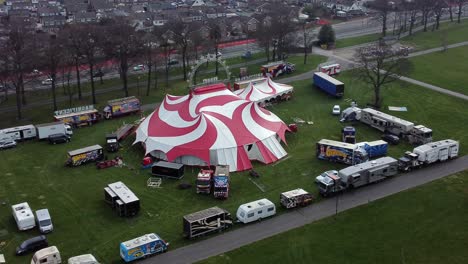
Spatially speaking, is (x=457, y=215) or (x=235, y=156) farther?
(x=235, y=156)

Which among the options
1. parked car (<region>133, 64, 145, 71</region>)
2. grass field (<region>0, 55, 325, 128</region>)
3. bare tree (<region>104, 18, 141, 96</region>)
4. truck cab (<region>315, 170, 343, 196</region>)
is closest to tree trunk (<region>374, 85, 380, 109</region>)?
grass field (<region>0, 55, 325, 128</region>)

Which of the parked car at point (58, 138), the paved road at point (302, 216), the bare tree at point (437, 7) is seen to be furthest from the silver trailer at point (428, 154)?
the bare tree at point (437, 7)

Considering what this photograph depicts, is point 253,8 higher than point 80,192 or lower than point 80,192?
higher

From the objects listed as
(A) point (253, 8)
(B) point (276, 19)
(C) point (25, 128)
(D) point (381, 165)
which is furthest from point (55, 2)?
(D) point (381, 165)

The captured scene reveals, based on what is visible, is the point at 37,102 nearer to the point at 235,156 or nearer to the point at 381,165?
the point at 235,156

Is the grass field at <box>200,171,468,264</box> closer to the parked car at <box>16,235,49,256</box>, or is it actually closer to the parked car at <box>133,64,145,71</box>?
the parked car at <box>16,235,49,256</box>

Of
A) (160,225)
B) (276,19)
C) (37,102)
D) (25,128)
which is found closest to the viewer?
(160,225)

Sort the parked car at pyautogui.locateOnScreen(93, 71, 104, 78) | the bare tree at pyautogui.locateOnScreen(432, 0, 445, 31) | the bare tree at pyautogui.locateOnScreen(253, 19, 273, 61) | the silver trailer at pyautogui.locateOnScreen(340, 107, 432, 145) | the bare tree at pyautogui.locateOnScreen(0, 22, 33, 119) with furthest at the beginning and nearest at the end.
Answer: the bare tree at pyautogui.locateOnScreen(432, 0, 445, 31)
the bare tree at pyautogui.locateOnScreen(253, 19, 273, 61)
the parked car at pyautogui.locateOnScreen(93, 71, 104, 78)
the bare tree at pyautogui.locateOnScreen(0, 22, 33, 119)
the silver trailer at pyautogui.locateOnScreen(340, 107, 432, 145)

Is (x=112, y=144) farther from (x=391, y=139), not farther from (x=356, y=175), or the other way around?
(x=391, y=139)
